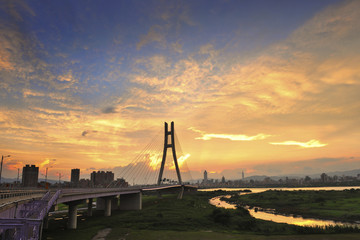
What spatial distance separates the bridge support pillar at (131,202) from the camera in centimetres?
8025

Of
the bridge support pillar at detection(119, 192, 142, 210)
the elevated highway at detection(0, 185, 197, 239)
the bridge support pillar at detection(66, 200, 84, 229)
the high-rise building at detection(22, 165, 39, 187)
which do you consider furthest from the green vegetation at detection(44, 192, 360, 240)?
the high-rise building at detection(22, 165, 39, 187)

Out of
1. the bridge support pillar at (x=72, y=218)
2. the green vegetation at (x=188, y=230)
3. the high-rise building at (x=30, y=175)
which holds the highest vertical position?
the high-rise building at (x=30, y=175)

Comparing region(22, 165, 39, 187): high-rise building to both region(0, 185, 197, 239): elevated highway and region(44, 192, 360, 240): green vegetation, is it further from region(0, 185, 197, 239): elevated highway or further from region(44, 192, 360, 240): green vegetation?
region(44, 192, 360, 240): green vegetation

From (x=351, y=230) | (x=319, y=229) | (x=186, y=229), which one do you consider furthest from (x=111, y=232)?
(x=351, y=230)

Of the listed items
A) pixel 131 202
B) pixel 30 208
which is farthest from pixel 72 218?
pixel 131 202

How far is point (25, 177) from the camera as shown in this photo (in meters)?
164

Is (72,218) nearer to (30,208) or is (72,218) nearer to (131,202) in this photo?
(30,208)

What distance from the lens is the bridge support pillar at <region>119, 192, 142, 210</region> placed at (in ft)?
263

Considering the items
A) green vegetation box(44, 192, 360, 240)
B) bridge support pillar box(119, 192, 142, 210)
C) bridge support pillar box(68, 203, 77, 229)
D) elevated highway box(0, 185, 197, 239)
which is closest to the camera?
elevated highway box(0, 185, 197, 239)

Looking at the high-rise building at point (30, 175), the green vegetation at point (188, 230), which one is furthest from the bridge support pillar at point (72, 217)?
the high-rise building at point (30, 175)

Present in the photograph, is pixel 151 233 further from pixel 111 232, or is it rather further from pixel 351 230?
pixel 351 230

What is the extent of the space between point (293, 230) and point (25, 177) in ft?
555

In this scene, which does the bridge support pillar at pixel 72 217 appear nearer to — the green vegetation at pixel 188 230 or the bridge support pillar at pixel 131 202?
the green vegetation at pixel 188 230

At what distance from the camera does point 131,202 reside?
80.9 metres
